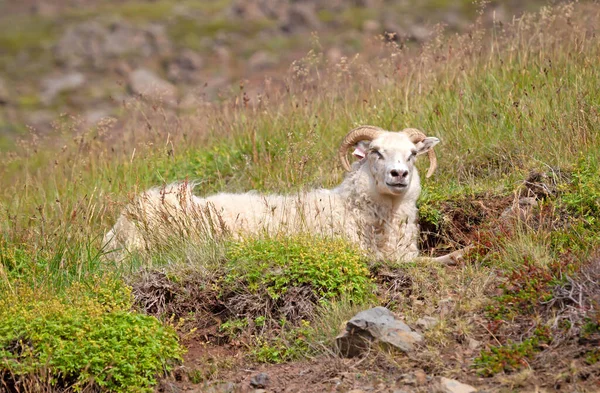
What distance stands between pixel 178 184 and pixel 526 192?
3.73 meters

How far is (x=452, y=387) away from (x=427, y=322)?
3.05 ft

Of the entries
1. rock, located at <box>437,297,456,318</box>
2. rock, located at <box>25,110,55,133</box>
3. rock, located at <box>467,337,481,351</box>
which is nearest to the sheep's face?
rock, located at <box>437,297,456,318</box>

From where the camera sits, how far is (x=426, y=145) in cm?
866

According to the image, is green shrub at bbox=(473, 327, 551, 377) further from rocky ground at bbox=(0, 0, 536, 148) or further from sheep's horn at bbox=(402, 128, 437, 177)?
rocky ground at bbox=(0, 0, 536, 148)

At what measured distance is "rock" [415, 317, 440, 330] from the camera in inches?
251

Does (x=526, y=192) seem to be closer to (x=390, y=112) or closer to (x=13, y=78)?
(x=390, y=112)

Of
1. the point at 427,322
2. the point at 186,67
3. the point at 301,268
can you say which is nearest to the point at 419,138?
the point at 301,268

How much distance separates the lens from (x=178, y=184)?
9.30 m

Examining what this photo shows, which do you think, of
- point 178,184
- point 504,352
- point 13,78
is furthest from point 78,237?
point 13,78

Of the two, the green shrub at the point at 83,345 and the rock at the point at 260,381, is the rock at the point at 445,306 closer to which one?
the rock at the point at 260,381

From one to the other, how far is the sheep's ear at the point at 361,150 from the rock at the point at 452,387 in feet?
11.7

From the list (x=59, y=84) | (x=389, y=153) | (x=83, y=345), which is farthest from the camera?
(x=59, y=84)

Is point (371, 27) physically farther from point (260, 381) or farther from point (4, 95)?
Result: point (260, 381)

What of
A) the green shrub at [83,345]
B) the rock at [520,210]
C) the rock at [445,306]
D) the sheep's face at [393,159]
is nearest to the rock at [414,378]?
the rock at [445,306]
